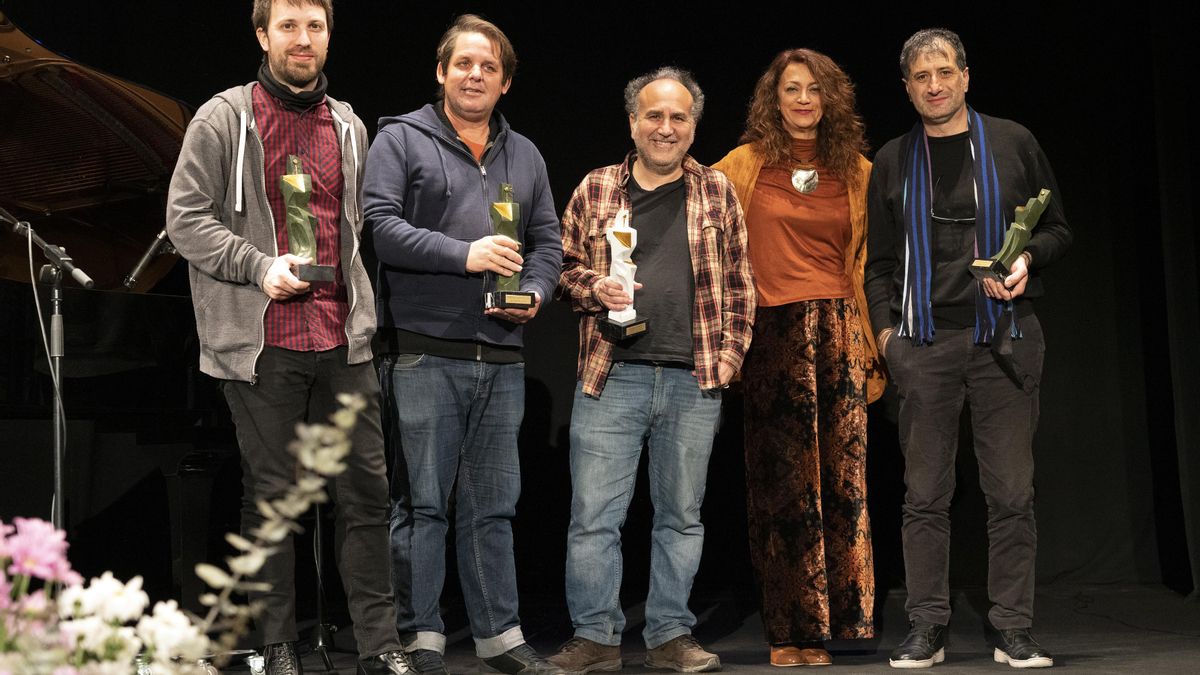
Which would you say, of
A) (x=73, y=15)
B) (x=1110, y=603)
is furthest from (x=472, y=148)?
(x=1110, y=603)

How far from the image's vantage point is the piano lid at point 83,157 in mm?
3473

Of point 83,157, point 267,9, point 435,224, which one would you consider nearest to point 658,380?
point 435,224

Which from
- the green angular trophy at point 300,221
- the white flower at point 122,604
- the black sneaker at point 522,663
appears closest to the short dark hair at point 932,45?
the green angular trophy at point 300,221

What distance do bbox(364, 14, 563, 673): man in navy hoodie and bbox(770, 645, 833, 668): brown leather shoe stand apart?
700 mm

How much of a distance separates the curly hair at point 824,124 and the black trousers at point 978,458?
1.86 feet

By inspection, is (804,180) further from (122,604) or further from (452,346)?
(122,604)

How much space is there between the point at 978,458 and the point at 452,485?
1.45 m

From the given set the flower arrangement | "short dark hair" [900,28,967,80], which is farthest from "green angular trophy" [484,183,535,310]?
the flower arrangement

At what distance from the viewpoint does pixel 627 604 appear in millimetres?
4656

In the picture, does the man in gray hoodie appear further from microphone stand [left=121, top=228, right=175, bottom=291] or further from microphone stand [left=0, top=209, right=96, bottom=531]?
microphone stand [left=121, top=228, right=175, bottom=291]

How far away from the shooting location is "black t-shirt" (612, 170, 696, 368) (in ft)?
11.0

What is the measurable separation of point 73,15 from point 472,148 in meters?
2.01

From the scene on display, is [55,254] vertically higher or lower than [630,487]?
higher

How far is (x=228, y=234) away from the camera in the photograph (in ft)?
9.02
